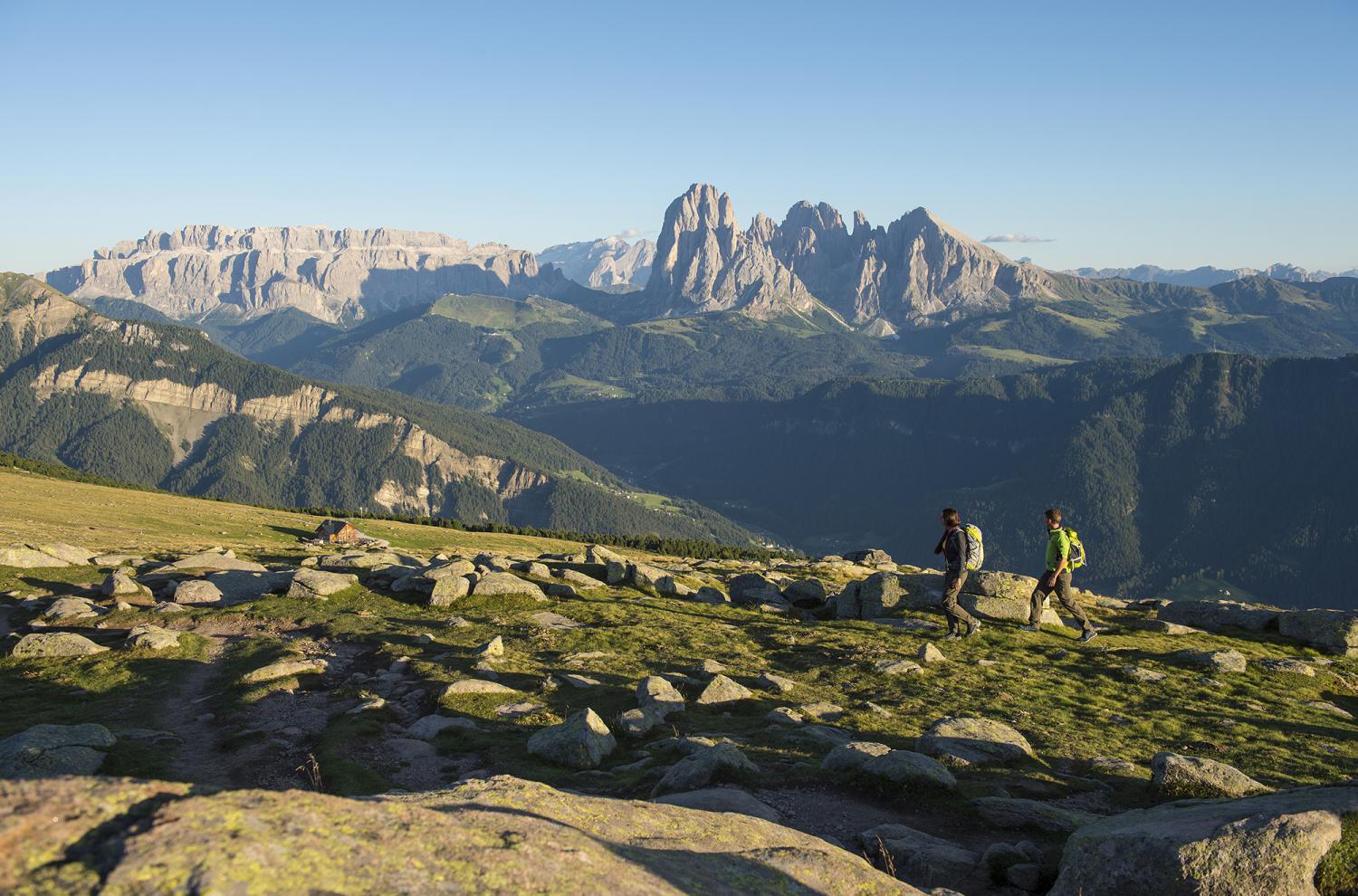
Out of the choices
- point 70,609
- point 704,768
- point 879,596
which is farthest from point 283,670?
point 879,596

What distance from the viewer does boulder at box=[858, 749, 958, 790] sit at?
18.0 meters

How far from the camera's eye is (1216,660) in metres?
31.3

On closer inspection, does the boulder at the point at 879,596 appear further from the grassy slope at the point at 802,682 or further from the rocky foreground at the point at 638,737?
the grassy slope at the point at 802,682

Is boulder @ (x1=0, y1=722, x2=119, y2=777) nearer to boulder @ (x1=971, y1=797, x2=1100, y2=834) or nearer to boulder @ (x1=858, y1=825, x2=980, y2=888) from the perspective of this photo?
boulder @ (x1=858, y1=825, x2=980, y2=888)

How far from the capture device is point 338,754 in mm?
20516

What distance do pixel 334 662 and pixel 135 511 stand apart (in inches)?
2943

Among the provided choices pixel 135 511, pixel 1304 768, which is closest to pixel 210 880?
pixel 1304 768

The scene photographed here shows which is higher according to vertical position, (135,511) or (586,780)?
(586,780)

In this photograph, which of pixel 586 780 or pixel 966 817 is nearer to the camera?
pixel 966 817

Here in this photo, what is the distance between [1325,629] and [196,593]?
A: 5474 centimetres

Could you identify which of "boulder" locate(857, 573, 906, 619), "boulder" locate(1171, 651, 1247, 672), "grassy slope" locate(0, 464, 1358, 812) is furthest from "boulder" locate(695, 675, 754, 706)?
"boulder" locate(1171, 651, 1247, 672)

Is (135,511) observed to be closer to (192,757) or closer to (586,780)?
(192,757)

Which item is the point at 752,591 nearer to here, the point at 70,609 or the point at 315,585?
the point at 315,585

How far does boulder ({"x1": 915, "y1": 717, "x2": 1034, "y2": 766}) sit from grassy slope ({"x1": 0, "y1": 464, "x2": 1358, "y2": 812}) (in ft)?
2.29
